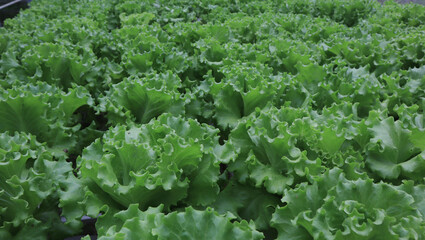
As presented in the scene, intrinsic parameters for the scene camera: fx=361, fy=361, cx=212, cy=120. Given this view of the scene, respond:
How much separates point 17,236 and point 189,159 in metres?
1.31

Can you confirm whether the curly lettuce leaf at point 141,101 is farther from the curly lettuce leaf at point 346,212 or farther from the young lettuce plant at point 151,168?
the curly lettuce leaf at point 346,212

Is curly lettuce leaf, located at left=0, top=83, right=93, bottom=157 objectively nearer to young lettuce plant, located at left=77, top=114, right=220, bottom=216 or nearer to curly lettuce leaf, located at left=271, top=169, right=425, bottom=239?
young lettuce plant, located at left=77, top=114, right=220, bottom=216

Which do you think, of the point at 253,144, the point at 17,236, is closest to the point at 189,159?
the point at 253,144

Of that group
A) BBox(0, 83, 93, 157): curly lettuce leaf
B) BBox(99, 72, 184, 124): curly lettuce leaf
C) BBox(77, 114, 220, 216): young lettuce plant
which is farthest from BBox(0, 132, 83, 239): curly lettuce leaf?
BBox(99, 72, 184, 124): curly lettuce leaf

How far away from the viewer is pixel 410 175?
2508 mm

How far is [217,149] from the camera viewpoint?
2717 mm

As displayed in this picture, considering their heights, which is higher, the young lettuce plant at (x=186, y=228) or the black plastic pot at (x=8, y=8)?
the young lettuce plant at (x=186, y=228)

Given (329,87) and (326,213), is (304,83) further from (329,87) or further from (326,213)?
(326,213)

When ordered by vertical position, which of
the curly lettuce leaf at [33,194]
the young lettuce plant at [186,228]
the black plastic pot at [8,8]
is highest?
the young lettuce plant at [186,228]

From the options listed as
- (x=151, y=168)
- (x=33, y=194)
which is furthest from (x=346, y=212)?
(x=33, y=194)

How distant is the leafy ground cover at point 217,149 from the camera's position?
2.01 metres

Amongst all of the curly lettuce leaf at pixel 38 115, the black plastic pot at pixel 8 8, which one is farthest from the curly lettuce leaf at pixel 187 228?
the black plastic pot at pixel 8 8

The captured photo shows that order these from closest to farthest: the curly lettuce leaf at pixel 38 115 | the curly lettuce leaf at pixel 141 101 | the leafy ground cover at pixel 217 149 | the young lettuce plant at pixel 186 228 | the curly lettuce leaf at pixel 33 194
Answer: the young lettuce plant at pixel 186 228 → the leafy ground cover at pixel 217 149 → the curly lettuce leaf at pixel 33 194 → the curly lettuce leaf at pixel 38 115 → the curly lettuce leaf at pixel 141 101

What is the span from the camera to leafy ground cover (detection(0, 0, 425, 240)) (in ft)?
6.61
